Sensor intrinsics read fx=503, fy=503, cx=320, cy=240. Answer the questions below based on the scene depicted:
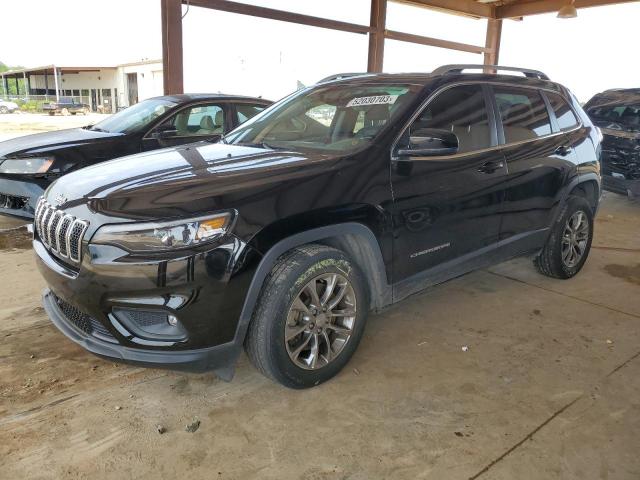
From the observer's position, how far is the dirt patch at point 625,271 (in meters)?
4.66

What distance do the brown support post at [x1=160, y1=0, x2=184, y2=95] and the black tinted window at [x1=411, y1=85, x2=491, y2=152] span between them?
18.2 feet

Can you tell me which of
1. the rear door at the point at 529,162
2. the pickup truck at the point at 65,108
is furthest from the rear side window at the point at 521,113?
the pickup truck at the point at 65,108

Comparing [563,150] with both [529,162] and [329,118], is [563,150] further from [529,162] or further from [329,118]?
[329,118]

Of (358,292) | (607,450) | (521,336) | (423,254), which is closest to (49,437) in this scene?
(358,292)

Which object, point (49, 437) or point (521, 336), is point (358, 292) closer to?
point (521, 336)

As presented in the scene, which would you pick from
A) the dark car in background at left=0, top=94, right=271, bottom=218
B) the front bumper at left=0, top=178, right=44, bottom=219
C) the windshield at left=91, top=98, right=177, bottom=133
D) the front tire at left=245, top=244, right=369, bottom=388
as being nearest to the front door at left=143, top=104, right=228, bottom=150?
the dark car in background at left=0, top=94, right=271, bottom=218

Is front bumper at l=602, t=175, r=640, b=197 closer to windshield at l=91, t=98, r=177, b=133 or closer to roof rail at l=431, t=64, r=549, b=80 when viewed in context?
roof rail at l=431, t=64, r=549, b=80

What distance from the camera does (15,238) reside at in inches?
205

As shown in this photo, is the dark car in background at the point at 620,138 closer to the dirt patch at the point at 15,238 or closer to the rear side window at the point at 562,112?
the rear side window at the point at 562,112

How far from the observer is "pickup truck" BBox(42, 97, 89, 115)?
33.4 metres

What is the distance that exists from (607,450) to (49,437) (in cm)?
256

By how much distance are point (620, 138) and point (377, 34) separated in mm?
5049

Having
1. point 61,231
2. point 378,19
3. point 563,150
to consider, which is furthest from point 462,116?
point 378,19

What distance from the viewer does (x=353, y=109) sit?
340 centimetres
